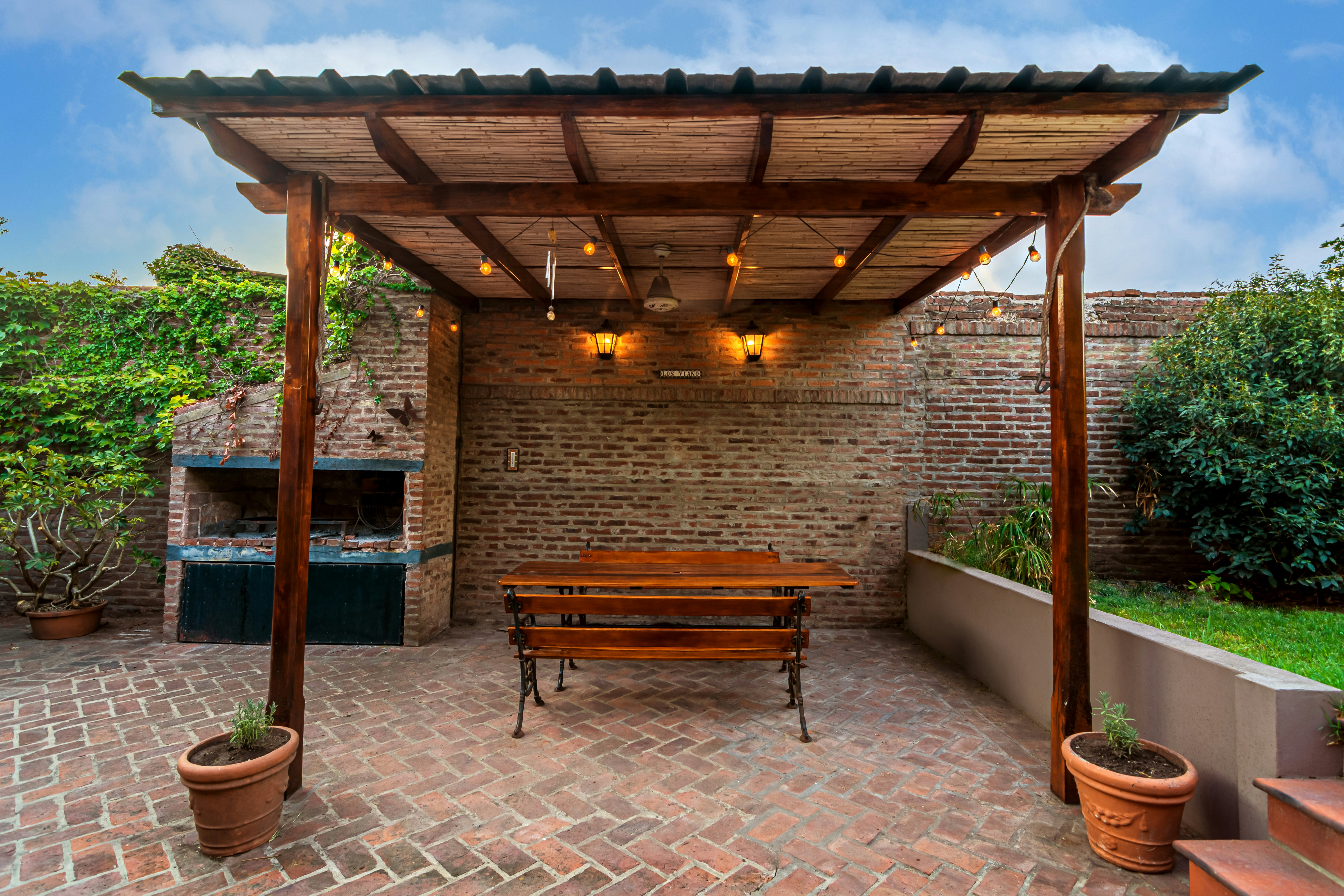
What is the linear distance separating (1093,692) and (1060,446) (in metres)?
1.39

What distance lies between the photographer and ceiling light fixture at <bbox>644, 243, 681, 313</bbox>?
14.5 ft

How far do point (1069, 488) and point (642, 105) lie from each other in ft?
8.86

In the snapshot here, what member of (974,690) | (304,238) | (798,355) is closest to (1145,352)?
(798,355)

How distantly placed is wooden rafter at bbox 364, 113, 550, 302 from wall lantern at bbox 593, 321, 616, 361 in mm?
912

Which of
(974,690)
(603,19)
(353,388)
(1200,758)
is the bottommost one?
(974,690)

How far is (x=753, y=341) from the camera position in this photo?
19.1 ft

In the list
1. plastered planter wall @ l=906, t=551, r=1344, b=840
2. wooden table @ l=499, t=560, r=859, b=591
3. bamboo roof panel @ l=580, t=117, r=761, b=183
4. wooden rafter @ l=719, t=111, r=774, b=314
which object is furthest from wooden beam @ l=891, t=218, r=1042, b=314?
wooden table @ l=499, t=560, r=859, b=591

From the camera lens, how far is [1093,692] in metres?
3.25

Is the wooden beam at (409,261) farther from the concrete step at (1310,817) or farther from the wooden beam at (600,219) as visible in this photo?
the concrete step at (1310,817)

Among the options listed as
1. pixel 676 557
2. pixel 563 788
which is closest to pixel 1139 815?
pixel 563 788

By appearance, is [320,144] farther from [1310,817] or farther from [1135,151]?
[1310,817]

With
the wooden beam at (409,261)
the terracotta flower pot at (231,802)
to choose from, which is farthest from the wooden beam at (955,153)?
the terracotta flower pot at (231,802)

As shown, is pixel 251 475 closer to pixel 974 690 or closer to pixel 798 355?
pixel 798 355

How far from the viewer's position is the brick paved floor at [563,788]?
225 centimetres
